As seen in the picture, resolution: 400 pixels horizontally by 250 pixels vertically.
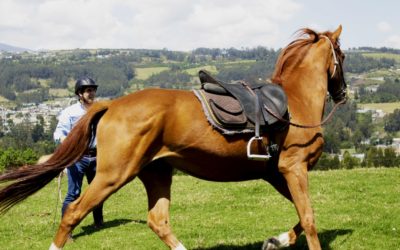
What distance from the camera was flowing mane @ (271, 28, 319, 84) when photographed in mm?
8188

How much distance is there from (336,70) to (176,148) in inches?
129

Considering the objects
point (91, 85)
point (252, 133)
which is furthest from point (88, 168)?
point (252, 133)

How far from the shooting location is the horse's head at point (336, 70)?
27.3 feet

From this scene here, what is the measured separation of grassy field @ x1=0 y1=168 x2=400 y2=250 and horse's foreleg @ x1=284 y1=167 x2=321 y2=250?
4.47 feet

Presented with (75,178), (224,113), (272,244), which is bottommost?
(272,244)

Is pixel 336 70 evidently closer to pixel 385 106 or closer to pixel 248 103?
pixel 248 103

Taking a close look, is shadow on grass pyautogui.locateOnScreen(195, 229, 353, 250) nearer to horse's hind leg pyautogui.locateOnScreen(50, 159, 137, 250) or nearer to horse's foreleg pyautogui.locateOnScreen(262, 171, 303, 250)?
horse's foreleg pyautogui.locateOnScreen(262, 171, 303, 250)

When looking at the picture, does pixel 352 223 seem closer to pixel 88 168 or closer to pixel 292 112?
pixel 292 112

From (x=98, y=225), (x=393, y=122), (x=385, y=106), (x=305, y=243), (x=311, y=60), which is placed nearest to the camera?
(x=311, y=60)

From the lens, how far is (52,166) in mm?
7199

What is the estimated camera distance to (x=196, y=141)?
6836 millimetres

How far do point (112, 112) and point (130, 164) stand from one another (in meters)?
0.80

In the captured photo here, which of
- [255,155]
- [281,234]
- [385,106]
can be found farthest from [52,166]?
[385,106]

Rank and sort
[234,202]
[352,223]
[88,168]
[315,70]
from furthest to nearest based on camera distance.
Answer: [234,202] < [88,168] < [352,223] < [315,70]
